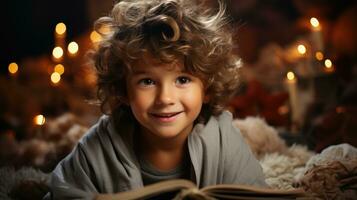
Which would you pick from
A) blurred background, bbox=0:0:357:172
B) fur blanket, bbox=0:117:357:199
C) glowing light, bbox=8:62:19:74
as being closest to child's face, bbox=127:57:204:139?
fur blanket, bbox=0:117:357:199

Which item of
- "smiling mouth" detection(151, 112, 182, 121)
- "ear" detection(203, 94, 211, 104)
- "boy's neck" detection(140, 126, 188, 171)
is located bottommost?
"boy's neck" detection(140, 126, 188, 171)

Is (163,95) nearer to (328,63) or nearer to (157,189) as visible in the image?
(157,189)

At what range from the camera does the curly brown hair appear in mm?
1047

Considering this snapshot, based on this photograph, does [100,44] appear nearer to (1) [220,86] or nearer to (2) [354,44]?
(1) [220,86]

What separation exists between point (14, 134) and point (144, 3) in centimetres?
104

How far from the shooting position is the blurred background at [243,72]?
1.65 meters

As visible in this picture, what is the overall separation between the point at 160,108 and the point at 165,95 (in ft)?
0.11

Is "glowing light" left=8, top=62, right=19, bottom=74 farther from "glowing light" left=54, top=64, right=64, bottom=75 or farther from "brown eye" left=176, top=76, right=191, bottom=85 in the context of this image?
"brown eye" left=176, top=76, right=191, bottom=85

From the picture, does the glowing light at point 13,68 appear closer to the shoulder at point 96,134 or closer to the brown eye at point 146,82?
the shoulder at point 96,134

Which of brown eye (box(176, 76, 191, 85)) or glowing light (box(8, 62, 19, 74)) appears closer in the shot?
brown eye (box(176, 76, 191, 85))

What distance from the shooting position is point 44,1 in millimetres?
2619

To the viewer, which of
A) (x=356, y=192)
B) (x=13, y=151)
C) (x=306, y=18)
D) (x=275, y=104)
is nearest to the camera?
(x=356, y=192)

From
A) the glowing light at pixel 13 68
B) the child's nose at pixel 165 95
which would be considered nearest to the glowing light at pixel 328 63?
the child's nose at pixel 165 95

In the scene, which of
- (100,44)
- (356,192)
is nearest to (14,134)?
(100,44)
